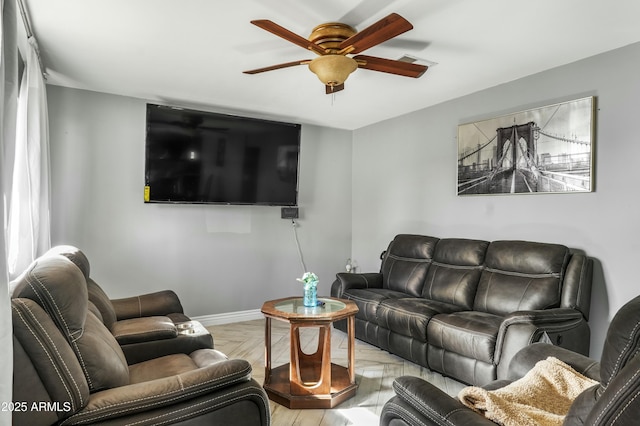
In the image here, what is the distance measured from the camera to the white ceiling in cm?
217

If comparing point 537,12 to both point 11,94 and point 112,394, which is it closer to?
point 11,94

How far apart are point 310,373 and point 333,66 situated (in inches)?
82.3

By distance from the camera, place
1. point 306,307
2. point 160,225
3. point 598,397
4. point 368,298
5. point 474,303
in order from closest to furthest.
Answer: point 598,397 → point 306,307 → point 474,303 → point 368,298 → point 160,225

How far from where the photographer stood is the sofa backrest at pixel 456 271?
3230 millimetres

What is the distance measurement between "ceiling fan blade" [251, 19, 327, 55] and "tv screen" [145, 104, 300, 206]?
82.2 inches

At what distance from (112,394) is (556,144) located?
10.9ft

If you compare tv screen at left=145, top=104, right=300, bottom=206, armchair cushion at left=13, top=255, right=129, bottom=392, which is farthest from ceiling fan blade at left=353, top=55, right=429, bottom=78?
tv screen at left=145, top=104, right=300, bottom=206

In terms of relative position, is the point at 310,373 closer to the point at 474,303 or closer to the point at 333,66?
the point at 474,303

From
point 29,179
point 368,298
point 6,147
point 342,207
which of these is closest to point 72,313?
point 6,147

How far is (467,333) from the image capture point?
2617 millimetres

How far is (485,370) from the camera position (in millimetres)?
2523

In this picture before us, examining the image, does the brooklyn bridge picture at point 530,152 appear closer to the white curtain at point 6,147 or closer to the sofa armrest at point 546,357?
the sofa armrest at point 546,357

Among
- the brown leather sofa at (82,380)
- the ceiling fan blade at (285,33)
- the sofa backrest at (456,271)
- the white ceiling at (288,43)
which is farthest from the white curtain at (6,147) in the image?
the sofa backrest at (456,271)

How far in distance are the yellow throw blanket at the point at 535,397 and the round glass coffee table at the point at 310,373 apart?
1.19m
